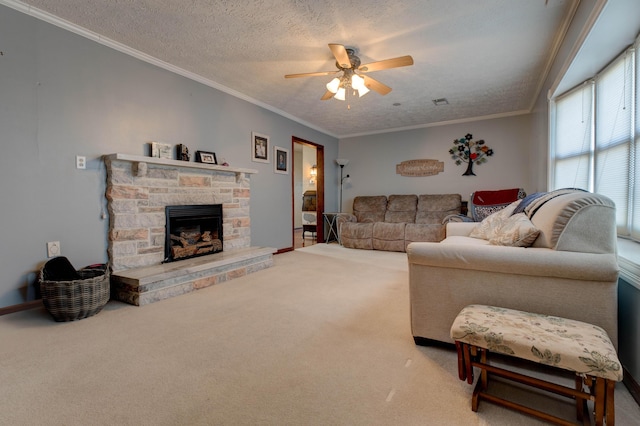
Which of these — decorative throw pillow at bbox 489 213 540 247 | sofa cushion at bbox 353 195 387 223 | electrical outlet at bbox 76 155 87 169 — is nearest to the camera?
decorative throw pillow at bbox 489 213 540 247

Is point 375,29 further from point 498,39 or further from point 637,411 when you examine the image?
point 637,411

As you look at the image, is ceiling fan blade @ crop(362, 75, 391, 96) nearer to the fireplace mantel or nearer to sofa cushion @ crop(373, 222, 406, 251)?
the fireplace mantel

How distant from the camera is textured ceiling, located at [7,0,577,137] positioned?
226 cm

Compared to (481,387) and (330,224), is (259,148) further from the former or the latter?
(481,387)

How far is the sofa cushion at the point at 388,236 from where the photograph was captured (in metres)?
5.17

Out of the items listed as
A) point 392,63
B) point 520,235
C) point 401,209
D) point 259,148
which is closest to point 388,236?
point 401,209

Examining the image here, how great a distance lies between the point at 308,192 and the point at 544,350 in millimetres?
6851

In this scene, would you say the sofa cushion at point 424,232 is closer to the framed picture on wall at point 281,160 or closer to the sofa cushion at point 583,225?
the framed picture on wall at point 281,160

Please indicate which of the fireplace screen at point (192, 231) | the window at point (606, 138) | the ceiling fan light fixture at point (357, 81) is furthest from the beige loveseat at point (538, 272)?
the fireplace screen at point (192, 231)

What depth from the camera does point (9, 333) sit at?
1.96m

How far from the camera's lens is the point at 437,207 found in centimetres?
549

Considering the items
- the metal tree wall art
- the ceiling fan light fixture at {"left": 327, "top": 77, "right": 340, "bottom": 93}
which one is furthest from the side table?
the ceiling fan light fixture at {"left": 327, "top": 77, "right": 340, "bottom": 93}

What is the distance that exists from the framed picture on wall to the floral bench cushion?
400 cm

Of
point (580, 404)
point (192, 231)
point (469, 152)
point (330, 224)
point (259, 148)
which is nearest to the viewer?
point (580, 404)
